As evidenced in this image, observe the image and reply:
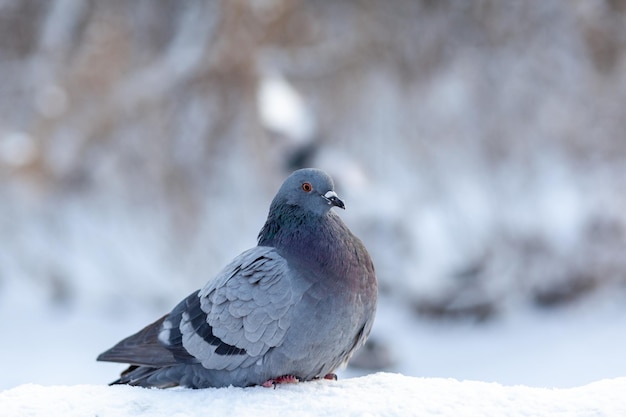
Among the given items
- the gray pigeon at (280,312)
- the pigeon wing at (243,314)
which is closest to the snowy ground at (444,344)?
the gray pigeon at (280,312)

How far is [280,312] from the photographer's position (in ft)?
9.20

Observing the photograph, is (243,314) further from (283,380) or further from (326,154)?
(326,154)

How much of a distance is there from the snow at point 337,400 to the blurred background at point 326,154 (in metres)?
5.82


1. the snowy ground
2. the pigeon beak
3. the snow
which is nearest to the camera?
the snow

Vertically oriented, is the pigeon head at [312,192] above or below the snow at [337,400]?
above

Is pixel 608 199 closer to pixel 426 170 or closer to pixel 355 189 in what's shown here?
pixel 426 170

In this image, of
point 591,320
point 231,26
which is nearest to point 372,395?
point 591,320

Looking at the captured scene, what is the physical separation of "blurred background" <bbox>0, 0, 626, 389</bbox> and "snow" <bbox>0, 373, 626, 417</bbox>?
5821mm

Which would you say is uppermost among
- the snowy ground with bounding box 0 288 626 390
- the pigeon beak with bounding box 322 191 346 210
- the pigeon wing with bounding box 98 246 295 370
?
the snowy ground with bounding box 0 288 626 390

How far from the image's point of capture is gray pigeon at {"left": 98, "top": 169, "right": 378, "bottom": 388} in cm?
282

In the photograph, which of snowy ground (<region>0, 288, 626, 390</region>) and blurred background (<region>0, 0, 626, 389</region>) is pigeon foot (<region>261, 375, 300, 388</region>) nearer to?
snowy ground (<region>0, 288, 626, 390</region>)

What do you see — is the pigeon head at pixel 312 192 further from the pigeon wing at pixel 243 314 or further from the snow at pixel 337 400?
the snow at pixel 337 400

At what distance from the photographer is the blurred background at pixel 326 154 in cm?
883

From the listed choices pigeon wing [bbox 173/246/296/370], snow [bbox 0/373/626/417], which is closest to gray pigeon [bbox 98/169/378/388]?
pigeon wing [bbox 173/246/296/370]
